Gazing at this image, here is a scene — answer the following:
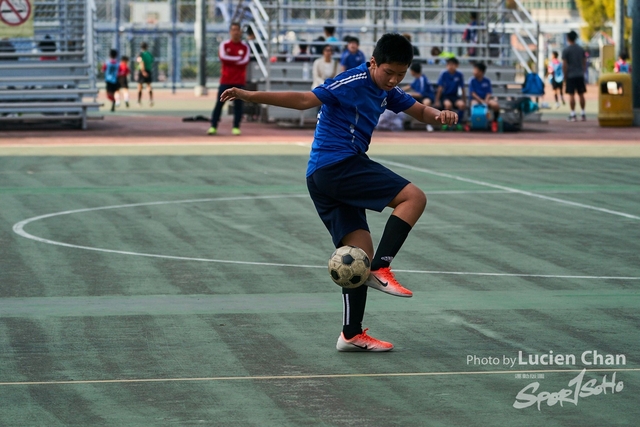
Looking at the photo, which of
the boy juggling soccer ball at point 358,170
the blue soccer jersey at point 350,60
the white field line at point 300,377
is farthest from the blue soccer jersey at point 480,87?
the white field line at point 300,377

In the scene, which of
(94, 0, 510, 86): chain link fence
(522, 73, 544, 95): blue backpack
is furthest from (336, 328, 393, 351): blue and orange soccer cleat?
(94, 0, 510, 86): chain link fence

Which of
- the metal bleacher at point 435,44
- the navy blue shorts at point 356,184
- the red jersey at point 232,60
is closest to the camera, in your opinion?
the navy blue shorts at point 356,184

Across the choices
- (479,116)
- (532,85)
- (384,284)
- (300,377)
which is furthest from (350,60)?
(300,377)

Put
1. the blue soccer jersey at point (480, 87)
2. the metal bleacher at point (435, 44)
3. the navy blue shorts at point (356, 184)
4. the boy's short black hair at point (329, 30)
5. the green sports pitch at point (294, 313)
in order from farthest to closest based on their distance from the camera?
the boy's short black hair at point (329, 30) → the metal bleacher at point (435, 44) → the blue soccer jersey at point (480, 87) → the navy blue shorts at point (356, 184) → the green sports pitch at point (294, 313)

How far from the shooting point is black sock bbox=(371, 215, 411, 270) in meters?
6.48

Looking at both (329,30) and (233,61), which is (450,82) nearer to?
(329,30)

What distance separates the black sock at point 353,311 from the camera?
6.48 meters

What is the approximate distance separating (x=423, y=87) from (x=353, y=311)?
19.2m

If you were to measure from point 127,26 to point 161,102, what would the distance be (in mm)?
12992

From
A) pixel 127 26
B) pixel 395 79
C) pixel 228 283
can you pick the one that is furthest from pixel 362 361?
pixel 127 26

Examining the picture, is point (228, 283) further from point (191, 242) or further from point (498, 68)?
point (498, 68)

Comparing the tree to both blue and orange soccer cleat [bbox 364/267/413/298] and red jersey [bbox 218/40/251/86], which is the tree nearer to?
red jersey [bbox 218/40/251/86]

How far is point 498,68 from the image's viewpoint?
28.7 m

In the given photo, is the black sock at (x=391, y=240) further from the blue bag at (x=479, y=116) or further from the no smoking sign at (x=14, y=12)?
the no smoking sign at (x=14, y=12)
